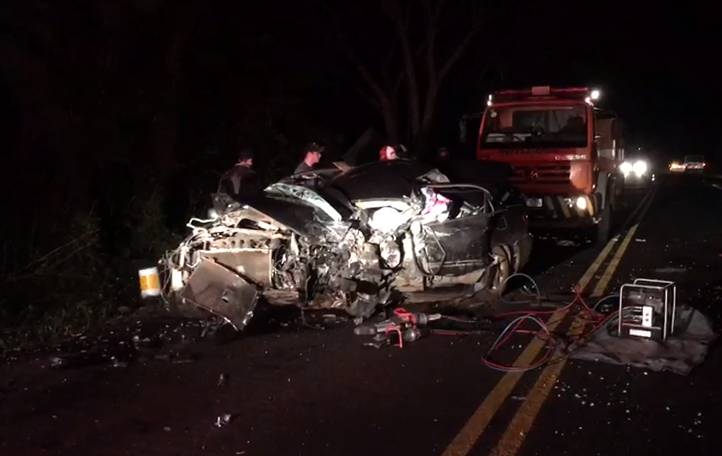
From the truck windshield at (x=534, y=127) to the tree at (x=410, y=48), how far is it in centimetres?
845

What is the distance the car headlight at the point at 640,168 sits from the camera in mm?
28994

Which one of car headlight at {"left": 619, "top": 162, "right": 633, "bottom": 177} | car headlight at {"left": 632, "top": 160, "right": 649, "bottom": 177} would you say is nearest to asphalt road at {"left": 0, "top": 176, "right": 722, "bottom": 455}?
car headlight at {"left": 619, "top": 162, "right": 633, "bottom": 177}

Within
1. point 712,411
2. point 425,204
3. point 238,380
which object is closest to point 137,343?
point 238,380

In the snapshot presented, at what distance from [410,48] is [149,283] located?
51.0 feet

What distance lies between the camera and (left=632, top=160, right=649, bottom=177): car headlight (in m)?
29.0

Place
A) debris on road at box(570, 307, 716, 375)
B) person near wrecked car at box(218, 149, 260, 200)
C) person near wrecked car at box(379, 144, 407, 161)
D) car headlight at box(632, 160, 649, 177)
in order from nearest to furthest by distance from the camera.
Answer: debris on road at box(570, 307, 716, 375) < person near wrecked car at box(218, 149, 260, 200) < person near wrecked car at box(379, 144, 407, 161) < car headlight at box(632, 160, 649, 177)

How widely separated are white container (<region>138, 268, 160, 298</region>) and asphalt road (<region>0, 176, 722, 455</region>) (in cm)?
74

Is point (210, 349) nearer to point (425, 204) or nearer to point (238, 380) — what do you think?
point (238, 380)

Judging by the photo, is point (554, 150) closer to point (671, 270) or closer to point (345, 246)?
point (671, 270)

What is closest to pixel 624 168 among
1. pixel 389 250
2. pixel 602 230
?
pixel 602 230

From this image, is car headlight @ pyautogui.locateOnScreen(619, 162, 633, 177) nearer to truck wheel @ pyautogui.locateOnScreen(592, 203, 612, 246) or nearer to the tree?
truck wheel @ pyautogui.locateOnScreen(592, 203, 612, 246)

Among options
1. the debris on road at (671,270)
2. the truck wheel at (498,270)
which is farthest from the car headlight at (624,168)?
the truck wheel at (498,270)

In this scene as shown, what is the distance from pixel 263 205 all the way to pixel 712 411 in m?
4.44

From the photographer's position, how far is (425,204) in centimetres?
804
